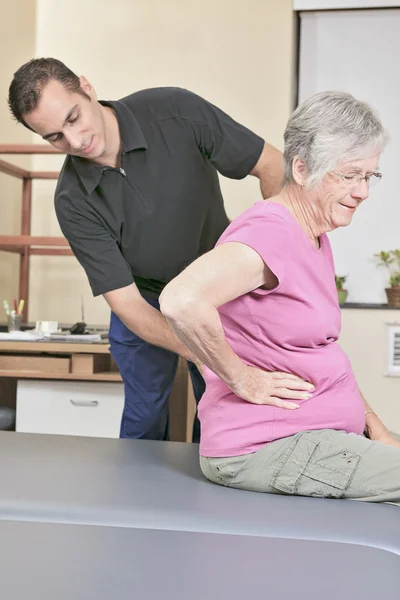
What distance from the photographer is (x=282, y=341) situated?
4.61 feet

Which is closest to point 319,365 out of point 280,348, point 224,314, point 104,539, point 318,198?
point 280,348

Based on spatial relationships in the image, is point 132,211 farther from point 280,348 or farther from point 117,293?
point 280,348

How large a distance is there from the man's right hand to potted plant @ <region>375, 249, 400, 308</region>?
2450 mm

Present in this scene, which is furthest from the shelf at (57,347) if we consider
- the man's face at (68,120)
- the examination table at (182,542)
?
the examination table at (182,542)

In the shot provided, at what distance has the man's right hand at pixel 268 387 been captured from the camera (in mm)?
1401

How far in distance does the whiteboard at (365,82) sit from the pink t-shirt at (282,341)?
7.90ft

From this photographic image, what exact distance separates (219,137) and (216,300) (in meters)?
0.88

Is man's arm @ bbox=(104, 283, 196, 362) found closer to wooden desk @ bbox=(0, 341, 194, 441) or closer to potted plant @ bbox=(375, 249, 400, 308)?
wooden desk @ bbox=(0, 341, 194, 441)

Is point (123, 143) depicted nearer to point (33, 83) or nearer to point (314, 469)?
point (33, 83)

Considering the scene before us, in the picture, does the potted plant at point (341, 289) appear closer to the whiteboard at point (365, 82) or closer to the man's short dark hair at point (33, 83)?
the whiteboard at point (365, 82)

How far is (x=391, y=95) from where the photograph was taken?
3846mm

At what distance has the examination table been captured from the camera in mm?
1171

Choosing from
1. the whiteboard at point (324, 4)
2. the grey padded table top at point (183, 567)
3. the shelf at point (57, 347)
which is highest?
the whiteboard at point (324, 4)

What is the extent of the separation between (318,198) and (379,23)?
106 inches
